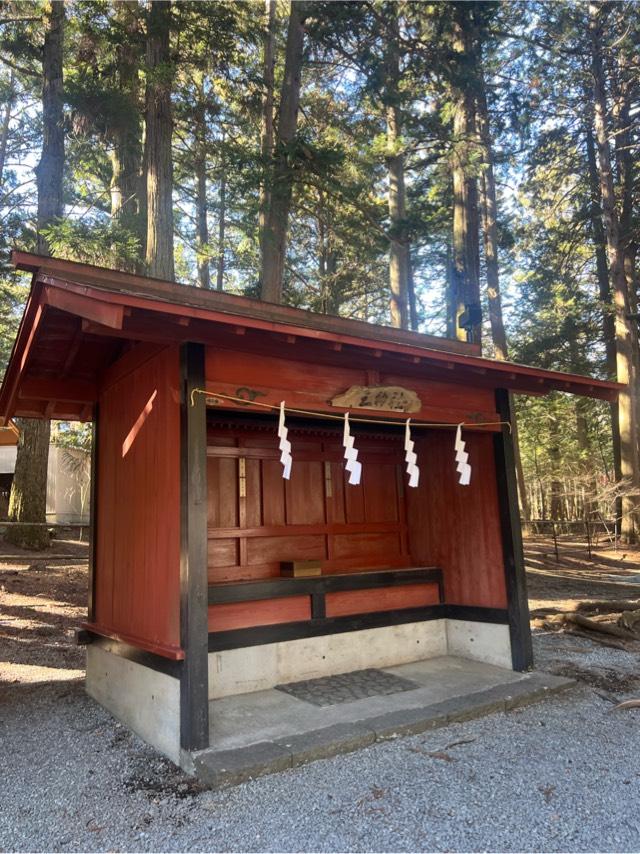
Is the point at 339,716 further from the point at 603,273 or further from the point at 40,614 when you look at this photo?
the point at 603,273

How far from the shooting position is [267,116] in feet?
40.0

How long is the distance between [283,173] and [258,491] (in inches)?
230

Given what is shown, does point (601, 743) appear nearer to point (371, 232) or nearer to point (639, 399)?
point (371, 232)

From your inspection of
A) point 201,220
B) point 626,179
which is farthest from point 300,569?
point 626,179

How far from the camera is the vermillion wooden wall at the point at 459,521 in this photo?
→ 19.7 feet

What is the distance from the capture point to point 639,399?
51.9 feet

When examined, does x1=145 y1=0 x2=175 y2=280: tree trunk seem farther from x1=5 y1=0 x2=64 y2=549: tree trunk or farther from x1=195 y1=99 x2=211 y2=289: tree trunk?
x1=5 y1=0 x2=64 y2=549: tree trunk

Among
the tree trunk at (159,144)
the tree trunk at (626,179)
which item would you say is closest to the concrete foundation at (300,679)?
the tree trunk at (159,144)

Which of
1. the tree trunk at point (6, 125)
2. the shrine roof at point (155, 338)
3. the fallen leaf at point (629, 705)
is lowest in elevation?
the fallen leaf at point (629, 705)

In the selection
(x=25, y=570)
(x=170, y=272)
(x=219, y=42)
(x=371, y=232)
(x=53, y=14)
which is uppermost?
(x=53, y=14)

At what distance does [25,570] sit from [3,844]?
321 inches

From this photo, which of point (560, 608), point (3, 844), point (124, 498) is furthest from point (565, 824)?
point (560, 608)

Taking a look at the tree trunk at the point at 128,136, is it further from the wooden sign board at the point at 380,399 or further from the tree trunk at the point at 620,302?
the tree trunk at the point at 620,302

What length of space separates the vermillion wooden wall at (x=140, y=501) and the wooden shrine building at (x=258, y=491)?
0.08 ft
